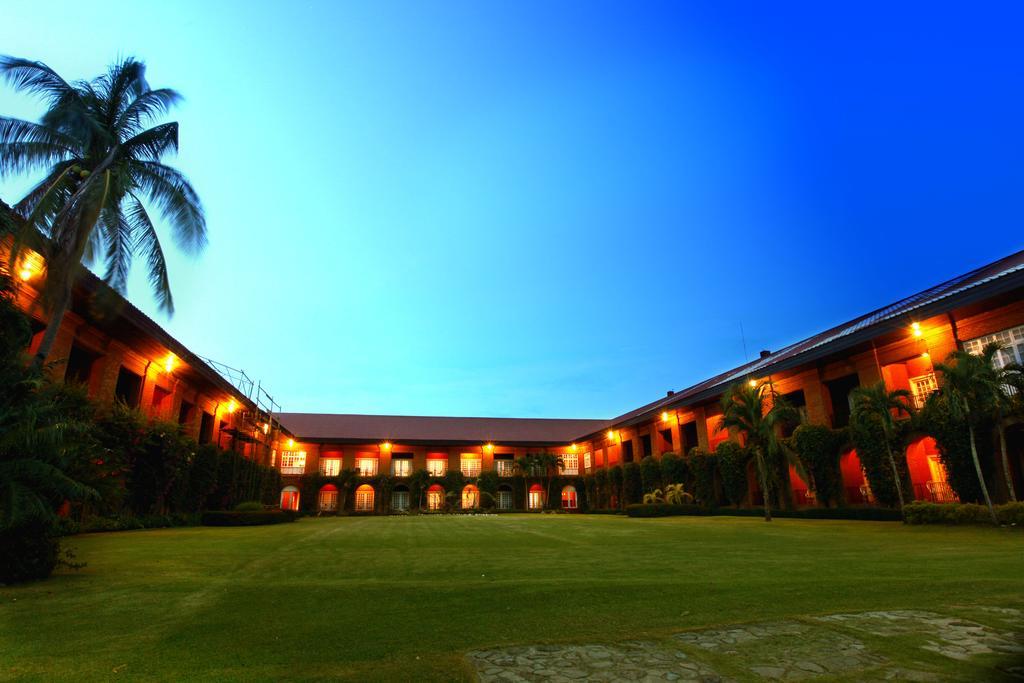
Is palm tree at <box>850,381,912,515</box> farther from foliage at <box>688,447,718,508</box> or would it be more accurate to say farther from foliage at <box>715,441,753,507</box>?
foliage at <box>688,447,718,508</box>

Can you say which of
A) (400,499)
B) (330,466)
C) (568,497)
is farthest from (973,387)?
(330,466)

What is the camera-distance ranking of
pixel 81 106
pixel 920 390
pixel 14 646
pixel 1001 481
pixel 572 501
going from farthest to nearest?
pixel 572 501 < pixel 920 390 < pixel 1001 481 < pixel 81 106 < pixel 14 646

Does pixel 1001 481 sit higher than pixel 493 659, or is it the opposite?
pixel 1001 481

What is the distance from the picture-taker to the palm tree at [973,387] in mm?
15180

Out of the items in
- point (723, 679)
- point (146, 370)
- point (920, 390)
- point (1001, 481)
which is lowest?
point (723, 679)

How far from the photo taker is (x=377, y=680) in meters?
3.20

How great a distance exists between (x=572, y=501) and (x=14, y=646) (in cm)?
4861

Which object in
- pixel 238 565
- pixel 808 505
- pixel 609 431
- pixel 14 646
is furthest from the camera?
pixel 609 431

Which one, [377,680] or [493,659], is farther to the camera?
[493,659]

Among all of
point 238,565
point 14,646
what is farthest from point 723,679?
point 238,565

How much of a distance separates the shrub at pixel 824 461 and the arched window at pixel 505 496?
97.8 ft

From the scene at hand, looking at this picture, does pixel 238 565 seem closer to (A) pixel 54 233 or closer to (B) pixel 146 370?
(A) pixel 54 233

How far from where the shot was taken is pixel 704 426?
32.6 m

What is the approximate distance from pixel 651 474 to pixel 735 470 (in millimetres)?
7629
